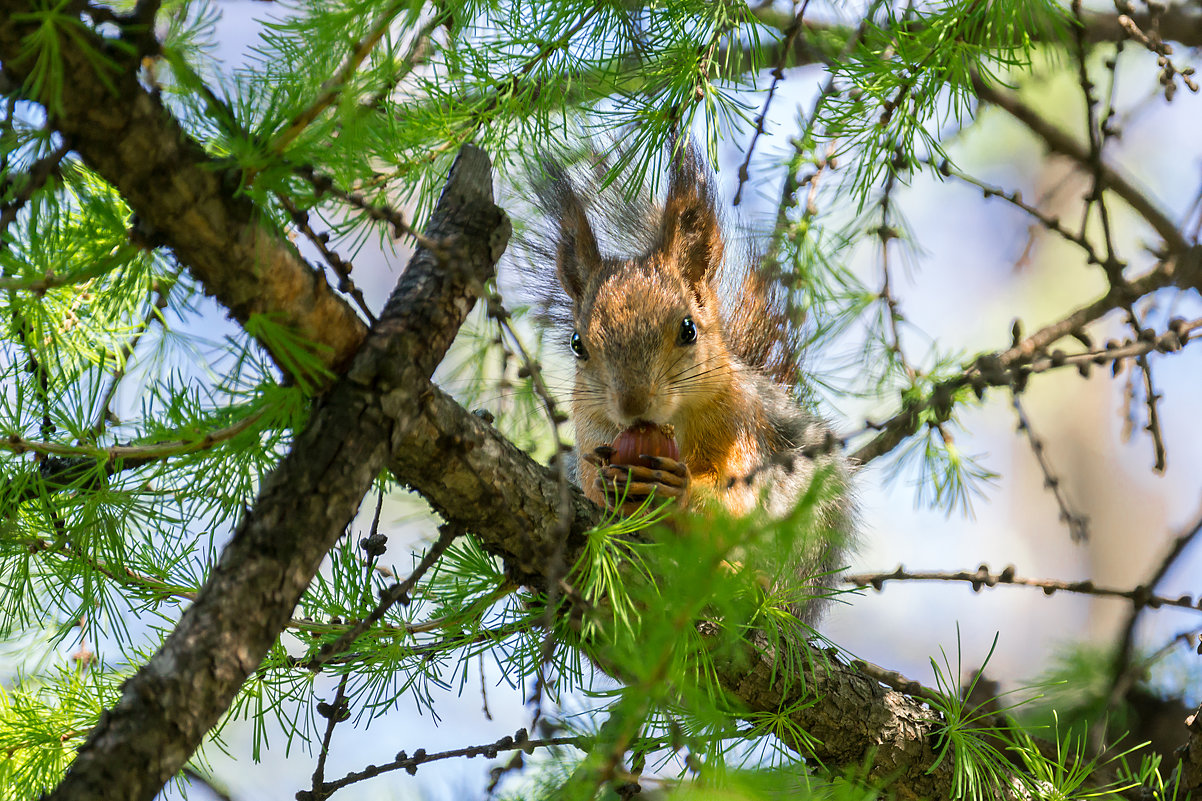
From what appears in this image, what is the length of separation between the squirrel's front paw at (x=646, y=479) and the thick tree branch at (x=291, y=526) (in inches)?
22.0

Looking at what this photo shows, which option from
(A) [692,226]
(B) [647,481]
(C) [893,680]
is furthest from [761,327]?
(C) [893,680]

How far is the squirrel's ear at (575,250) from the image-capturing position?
244 centimetres

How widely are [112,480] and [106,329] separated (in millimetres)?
366

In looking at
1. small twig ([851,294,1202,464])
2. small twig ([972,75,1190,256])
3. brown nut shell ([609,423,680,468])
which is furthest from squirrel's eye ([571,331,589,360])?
small twig ([972,75,1190,256])

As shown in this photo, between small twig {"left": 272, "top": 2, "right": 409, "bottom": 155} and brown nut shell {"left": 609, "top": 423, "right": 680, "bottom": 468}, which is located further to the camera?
brown nut shell {"left": 609, "top": 423, "right": 680, "bottom": 468}

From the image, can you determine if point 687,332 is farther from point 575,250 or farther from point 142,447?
point 142,447

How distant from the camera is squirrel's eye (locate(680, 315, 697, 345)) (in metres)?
2.28

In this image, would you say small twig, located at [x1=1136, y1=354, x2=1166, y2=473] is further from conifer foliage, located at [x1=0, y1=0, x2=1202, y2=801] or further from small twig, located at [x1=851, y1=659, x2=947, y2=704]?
small twig, located at [x1=851, y1=659, x2=947, y2=704]

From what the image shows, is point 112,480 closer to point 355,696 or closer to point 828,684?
point 355,696

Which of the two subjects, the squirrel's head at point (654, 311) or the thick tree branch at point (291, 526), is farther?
the squirrel's head at point (654, 311)

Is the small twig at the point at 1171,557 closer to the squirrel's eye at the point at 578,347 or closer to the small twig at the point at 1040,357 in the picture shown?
the small twig at the point at 1040,357

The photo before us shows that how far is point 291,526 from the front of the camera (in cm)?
107

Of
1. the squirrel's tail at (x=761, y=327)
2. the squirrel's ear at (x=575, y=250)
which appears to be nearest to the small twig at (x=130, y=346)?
the squirrel's ear at (x=575, y=250)

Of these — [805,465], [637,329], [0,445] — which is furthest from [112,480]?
[805,465]
